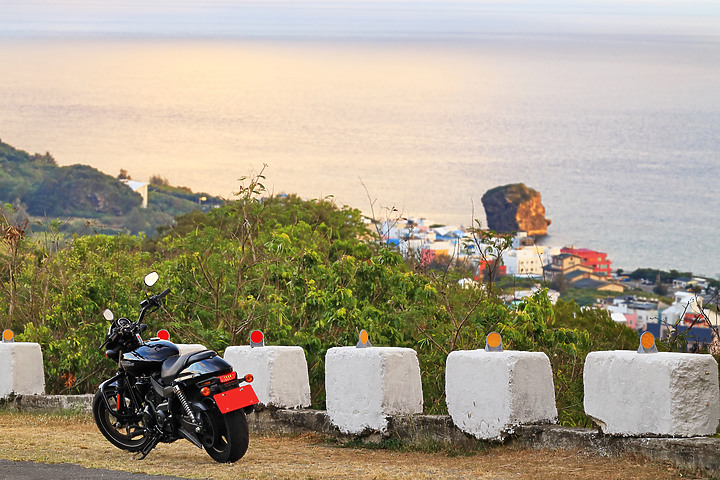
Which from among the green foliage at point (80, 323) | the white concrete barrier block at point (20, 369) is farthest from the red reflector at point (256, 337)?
the green foliage at point (80, 323)

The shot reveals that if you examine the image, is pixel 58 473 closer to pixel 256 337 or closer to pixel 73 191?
pixel 256 337

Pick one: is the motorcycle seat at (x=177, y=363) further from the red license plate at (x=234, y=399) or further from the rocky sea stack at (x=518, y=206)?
the rocky sea stack at (x=518, y=206)

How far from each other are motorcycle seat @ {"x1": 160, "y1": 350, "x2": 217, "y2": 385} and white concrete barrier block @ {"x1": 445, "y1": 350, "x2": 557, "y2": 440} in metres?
2.16

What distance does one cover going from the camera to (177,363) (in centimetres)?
890

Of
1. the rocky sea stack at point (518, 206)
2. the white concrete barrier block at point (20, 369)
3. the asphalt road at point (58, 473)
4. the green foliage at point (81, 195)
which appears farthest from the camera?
the rocky sea stack at point (518, 206)

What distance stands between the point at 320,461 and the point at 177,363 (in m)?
1.46

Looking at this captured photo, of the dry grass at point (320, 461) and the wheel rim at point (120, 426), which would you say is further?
the wheel rim at point (120, 426)

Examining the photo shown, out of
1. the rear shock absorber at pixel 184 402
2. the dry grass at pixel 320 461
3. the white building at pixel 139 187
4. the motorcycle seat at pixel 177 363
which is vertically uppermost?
the white building at pixel 139 187

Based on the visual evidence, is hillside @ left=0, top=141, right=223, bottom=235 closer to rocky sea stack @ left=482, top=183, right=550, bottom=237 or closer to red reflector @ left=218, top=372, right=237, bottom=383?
rocky sea stack @ left=482, top=183, right=550, bottom=237

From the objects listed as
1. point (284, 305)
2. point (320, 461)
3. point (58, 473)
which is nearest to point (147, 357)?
point (58, 473)

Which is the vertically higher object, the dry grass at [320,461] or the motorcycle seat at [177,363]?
the motorcycle seat at [177,363]

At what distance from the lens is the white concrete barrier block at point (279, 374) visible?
35.7 ft

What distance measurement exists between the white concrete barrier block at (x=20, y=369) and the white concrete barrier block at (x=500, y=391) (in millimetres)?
6868

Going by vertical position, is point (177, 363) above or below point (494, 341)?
below
